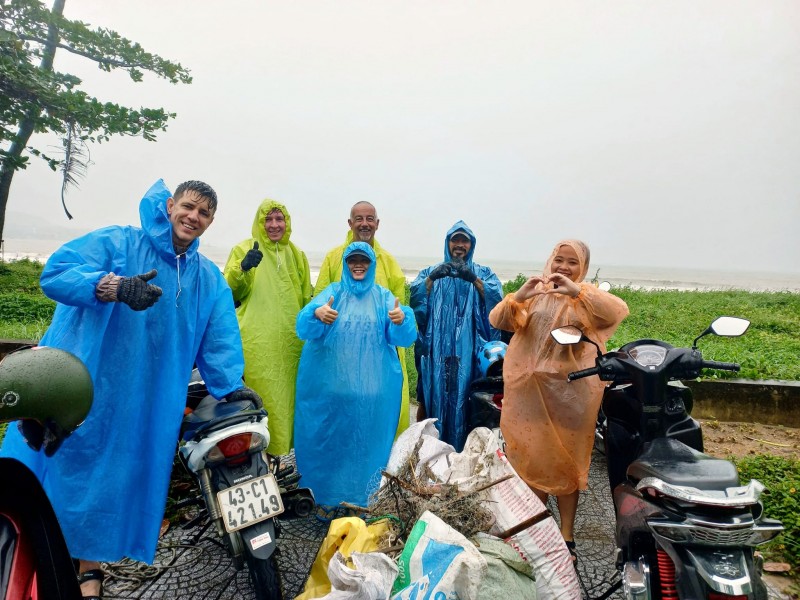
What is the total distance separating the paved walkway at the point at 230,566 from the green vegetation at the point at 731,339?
10.3 ft

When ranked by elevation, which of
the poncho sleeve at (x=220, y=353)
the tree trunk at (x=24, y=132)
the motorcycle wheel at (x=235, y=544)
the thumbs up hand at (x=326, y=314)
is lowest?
the motorcycle wheel at (x=235, y=544)

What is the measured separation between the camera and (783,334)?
8180 mm

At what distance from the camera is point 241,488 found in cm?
205

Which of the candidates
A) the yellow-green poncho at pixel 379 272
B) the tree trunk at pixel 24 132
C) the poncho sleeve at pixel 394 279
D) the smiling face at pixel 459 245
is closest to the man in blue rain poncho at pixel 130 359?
the yellow-green poncho at pixel 379 272

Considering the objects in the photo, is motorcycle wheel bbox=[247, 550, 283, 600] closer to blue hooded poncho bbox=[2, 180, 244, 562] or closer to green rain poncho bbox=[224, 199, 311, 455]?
blue hooded poncho bbox=[2, 180, 244, 562]

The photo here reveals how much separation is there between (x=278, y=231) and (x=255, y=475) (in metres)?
1.97

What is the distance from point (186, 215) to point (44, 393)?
3.32 ft

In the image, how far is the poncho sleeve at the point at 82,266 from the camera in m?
1.93

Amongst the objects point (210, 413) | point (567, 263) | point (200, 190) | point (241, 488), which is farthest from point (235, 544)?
point (567, 263)

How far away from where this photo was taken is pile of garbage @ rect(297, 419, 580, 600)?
Answer: 1652 mm

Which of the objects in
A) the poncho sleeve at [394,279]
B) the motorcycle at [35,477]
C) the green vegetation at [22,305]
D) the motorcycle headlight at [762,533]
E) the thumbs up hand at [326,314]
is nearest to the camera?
the motorcycle at [35,477]

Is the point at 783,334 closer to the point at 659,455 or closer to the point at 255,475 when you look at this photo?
the point at 659,455

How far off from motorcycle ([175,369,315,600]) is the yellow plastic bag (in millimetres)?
145

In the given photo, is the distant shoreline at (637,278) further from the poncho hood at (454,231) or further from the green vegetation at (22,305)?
the poncho hood at (454,231)
